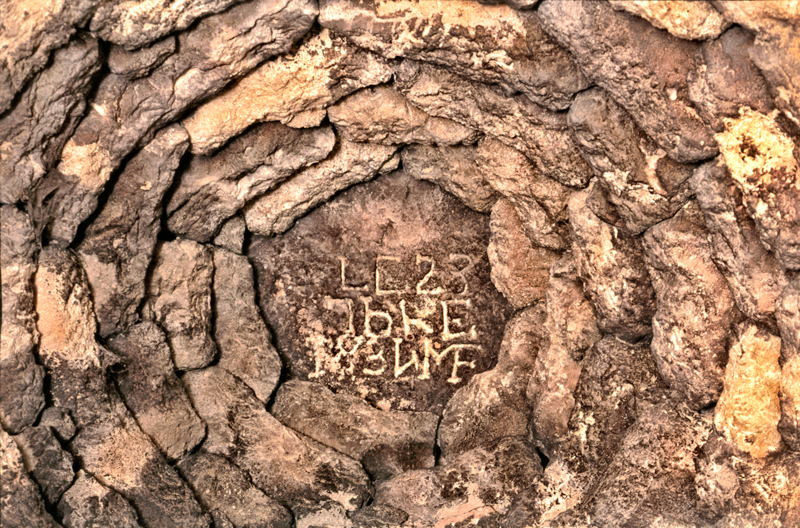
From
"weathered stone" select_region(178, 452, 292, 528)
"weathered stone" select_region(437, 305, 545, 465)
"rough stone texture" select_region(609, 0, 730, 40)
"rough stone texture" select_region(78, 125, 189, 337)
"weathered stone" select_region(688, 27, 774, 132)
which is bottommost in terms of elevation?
"weathered stone" select_region(178, 452, 292, 528)

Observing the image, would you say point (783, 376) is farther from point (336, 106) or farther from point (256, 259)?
point (256, 259)

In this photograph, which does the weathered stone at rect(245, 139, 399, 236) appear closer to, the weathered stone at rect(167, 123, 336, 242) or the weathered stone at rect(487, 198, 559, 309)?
the weathered stone at rect(167, 123, 336, 242)

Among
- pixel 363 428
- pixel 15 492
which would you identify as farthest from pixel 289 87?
pixel 15 492

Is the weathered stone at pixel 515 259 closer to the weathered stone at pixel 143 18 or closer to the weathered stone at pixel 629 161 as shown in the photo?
the weathered stone at pixel 629 161

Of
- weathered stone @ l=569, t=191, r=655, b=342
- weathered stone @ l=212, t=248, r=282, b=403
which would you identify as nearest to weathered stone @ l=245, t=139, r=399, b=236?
weathered stone @ l=212, t=248, r=282, b=403

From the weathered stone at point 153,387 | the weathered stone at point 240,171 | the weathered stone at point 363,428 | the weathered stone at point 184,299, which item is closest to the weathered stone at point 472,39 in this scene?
the weathered stone at point 240,171
